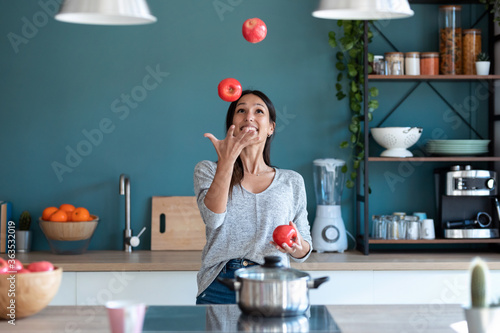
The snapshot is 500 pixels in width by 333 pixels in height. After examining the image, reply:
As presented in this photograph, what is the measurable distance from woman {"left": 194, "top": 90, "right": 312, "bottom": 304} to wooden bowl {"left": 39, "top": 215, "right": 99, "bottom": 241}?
128 centimetres

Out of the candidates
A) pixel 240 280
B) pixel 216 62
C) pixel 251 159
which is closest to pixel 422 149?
pixel 216 62

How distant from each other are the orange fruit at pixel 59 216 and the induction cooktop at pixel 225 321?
169 cm

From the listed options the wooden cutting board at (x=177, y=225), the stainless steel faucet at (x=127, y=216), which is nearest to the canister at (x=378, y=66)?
the wooden cutting board at (x=177, y=225)

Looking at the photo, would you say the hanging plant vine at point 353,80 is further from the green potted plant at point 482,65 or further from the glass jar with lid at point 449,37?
the green potted plant at point 482,65

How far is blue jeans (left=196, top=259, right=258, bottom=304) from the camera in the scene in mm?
2357

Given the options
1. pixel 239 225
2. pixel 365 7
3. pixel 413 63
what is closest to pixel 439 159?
pixel 413 63

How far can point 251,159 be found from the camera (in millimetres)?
2621

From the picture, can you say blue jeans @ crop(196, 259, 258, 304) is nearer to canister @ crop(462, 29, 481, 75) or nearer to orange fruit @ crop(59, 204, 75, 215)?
orange fruit @ crop(59, 204, 75, 215)

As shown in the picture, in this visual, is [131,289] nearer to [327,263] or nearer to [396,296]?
[327,263]

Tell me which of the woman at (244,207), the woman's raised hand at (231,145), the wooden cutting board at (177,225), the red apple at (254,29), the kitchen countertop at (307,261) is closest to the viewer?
the woman's raised hand at (231,145)

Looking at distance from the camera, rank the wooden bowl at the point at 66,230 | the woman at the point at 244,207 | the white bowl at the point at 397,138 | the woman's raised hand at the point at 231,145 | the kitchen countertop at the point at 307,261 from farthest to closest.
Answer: the white bowl at the point at 397,138
the wooden bowl at the point at 66,230
the kitchen countertop at the point at 307,261
the woman at the point at 244,207
the woman's raised hand at the point at 231,145

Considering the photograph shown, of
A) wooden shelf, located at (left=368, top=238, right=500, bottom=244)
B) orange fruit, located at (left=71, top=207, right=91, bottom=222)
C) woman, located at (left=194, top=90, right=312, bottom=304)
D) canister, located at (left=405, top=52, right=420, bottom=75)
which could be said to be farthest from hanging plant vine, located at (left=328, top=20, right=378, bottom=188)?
orange fruit, located at (left=71, top=207, right=91, bottom=222)

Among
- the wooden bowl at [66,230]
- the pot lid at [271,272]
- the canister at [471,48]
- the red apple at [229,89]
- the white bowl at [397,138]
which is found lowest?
the wooden bowl at [66,230]

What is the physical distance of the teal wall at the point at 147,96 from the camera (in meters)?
3.79
